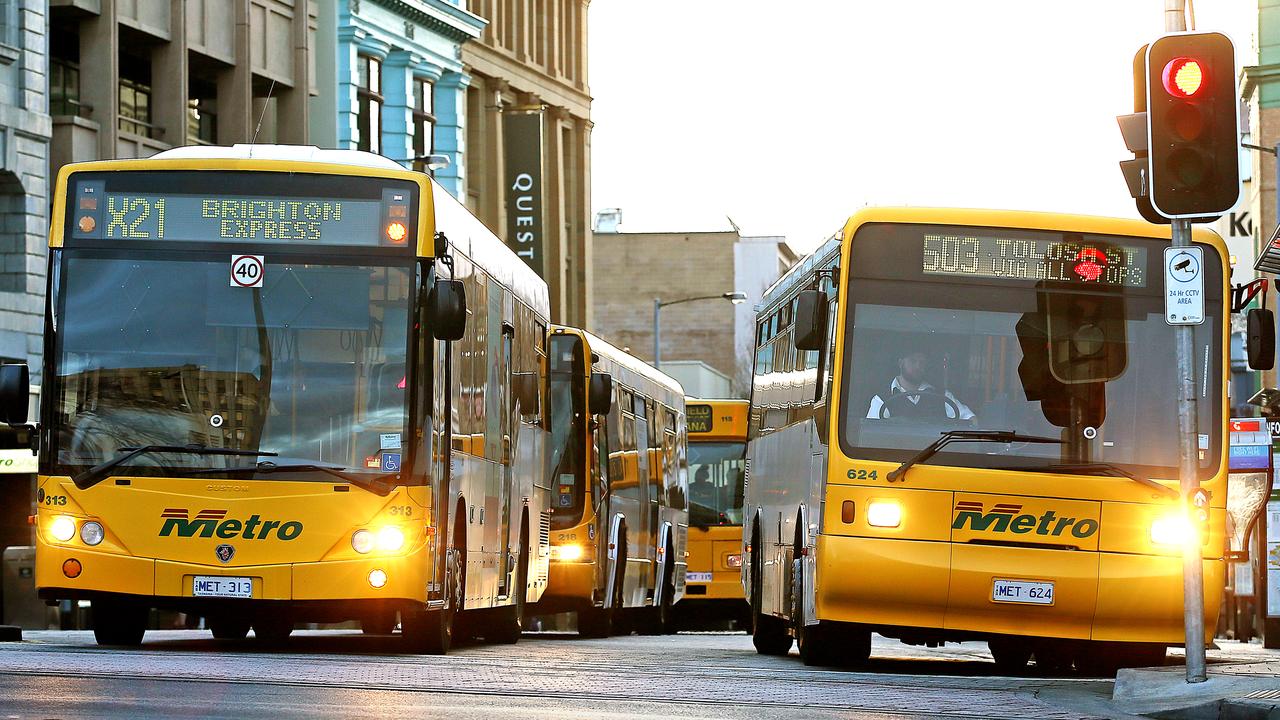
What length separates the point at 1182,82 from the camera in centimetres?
1270

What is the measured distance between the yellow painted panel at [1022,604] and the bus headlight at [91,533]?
18.4 ft

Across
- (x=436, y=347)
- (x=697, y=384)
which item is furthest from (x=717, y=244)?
(x=436, y=347)

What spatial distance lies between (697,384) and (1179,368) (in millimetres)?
75931

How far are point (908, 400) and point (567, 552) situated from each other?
1200 cm

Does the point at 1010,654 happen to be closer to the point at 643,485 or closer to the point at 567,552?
the point at 567,552

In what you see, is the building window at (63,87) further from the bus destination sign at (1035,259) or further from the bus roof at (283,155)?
the bus destination sign at (1035,259)

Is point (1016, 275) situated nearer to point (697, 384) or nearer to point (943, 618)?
point (943, 618)

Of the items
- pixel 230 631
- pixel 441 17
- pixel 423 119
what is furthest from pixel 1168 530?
pixel 441 17

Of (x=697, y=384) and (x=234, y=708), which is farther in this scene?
(x=697, y=384)

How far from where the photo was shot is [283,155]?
1675 centimetres

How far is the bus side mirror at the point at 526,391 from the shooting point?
2122 cm

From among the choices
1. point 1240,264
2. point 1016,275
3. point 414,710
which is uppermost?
point 1240,264

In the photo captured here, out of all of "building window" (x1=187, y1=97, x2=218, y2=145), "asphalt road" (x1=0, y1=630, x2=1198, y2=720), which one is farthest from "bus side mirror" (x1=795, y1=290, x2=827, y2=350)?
"building window" (x1=187, y1=97, x2=218, y2=145)

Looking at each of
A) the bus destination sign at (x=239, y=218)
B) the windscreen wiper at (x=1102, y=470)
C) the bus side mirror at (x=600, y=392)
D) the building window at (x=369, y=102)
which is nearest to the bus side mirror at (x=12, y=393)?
the bus destination sign at (x=239, y=218)
